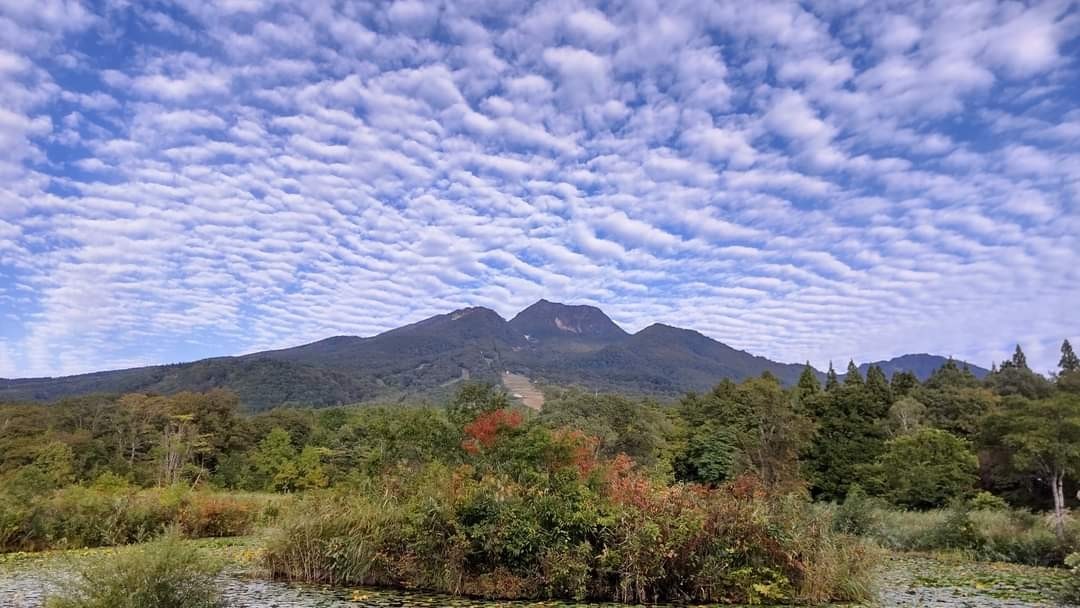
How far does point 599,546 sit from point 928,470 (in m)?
33.0

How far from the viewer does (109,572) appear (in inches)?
253

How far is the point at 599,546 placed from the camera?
1064 cm

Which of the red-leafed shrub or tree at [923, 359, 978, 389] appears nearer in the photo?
the red-leafed shrub

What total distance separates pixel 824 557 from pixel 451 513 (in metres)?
6.06

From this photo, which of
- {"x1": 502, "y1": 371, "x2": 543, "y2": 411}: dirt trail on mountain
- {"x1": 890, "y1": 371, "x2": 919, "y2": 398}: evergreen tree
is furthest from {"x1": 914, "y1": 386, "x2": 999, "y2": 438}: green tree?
{"x1": 502, "y1": 371, "x2": 543, "y2": 411}: dirt trail on mountain

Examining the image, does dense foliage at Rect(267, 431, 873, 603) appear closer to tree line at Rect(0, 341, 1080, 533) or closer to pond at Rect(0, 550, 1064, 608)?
pond at Rect(0, 550, 1064, 608)

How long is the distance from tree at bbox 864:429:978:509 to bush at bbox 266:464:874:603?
96.7ft

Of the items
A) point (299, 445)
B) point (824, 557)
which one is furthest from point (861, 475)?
point (299, 445)

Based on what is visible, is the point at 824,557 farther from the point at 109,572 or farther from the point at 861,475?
the point at 861,475

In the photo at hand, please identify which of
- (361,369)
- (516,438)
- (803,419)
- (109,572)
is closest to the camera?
(109,572)

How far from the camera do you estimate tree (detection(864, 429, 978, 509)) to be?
35750mm

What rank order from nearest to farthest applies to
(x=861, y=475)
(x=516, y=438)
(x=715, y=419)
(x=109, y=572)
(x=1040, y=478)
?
(x=109, y=572)
(x=516, y=438)
(x=1040, y=478)
(x=861, y=475)
(x=715, y=419)

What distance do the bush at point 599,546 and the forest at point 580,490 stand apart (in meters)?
0.03

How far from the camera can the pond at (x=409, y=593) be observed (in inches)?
367
